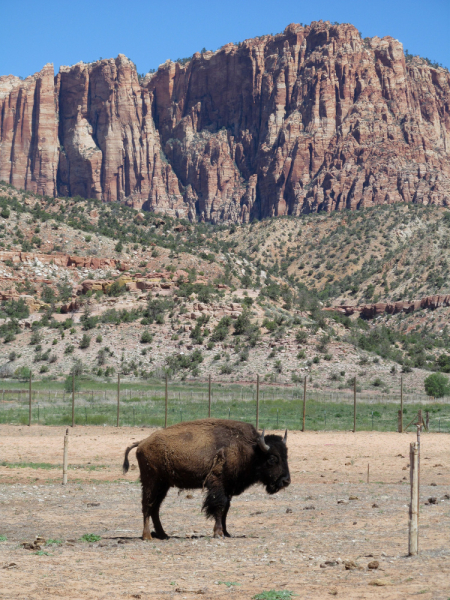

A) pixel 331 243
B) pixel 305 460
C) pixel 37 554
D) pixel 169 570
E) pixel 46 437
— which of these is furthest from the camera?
pixel 331 243

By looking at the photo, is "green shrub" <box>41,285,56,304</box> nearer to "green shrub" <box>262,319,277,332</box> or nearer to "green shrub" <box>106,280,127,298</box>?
"green shrub" <box>106,280,127,298</box>

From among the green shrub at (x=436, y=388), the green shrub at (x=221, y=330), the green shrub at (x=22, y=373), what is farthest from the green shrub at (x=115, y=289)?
the green shrub at (x=436, y=388)

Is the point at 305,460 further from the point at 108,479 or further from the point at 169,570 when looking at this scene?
the point at 169,570

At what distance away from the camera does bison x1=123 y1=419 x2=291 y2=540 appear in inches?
454

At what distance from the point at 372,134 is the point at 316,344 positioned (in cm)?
9939

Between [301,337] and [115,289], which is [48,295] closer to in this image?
[115,289]

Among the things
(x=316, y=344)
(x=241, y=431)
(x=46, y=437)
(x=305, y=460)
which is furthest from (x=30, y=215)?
(x=241, y=431)

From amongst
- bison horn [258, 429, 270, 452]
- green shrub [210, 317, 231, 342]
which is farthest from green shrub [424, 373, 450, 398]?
bison horn [258, 429, 270, 452]

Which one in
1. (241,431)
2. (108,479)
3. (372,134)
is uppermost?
(372,134)

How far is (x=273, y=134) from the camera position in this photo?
6358 inches

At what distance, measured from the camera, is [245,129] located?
171875 millimetres

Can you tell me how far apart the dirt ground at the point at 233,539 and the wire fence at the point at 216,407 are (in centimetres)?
1143

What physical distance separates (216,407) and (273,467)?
27414mm

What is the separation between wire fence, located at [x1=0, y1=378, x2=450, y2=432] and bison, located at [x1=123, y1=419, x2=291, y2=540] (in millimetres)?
18808
